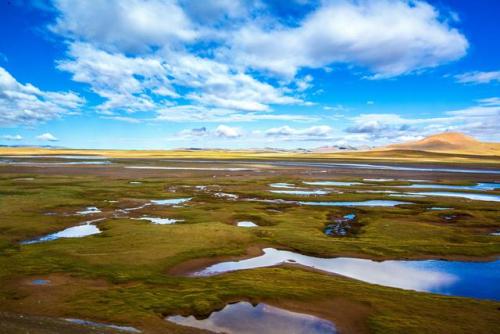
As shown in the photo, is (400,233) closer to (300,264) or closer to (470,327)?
(300,264)

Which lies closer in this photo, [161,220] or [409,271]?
[409,271]

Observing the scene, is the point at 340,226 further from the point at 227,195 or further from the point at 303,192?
the point at 303,192

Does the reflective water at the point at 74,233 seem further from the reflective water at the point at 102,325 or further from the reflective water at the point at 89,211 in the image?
the reflective water at the point at 102,325

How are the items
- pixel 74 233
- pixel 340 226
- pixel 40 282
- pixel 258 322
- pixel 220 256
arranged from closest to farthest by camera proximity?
1. pixel 258 322
2. pixel 40 282
3. pixel 220 256
4. pixel 74 233
5. pixel 340 226

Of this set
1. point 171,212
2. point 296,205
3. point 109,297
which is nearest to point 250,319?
point 109,297

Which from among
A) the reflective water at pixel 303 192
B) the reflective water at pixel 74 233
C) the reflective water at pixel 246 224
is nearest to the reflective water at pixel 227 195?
the reflective water at pixel 303 192

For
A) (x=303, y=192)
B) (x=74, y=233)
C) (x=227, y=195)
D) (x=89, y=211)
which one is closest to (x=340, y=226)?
(x=227, y=195)

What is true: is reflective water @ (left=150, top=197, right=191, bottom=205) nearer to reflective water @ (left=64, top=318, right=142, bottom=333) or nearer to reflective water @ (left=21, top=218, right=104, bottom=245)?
reflective water @ (left=21, top=218, right=104, bottom=245)
